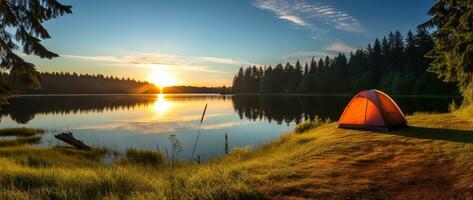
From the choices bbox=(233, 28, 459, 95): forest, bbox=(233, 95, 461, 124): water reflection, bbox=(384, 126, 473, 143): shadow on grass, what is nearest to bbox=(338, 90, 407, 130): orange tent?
bbox=(384, 126, 473, 143): shadow on grass

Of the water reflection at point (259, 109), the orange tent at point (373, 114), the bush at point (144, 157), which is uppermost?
the orange tent at point (373, 114)

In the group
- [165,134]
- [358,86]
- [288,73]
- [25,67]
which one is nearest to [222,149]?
[165,134]

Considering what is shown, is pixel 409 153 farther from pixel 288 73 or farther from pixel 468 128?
pixel 288 73

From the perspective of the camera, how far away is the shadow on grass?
10.9 m

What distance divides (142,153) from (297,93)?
348 feet

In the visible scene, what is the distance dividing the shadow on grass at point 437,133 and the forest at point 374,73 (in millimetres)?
52642

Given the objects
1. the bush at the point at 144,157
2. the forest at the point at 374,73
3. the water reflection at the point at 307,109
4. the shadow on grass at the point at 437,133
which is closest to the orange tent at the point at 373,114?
the shadow on grass at the point at 437,133

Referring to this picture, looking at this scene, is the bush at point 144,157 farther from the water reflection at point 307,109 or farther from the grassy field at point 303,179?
the water reflection at point 307,109

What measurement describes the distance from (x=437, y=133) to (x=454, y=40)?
16.7ft

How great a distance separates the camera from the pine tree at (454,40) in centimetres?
1294

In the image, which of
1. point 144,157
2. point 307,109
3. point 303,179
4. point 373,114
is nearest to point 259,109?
point 307,109

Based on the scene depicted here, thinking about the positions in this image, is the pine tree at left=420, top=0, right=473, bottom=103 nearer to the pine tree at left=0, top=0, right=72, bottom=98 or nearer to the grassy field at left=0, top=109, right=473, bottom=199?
the grassy field at left=0, top=109, right=473, bottom=199

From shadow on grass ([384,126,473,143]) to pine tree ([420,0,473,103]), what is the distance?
3.16m

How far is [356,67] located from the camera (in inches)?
3952
